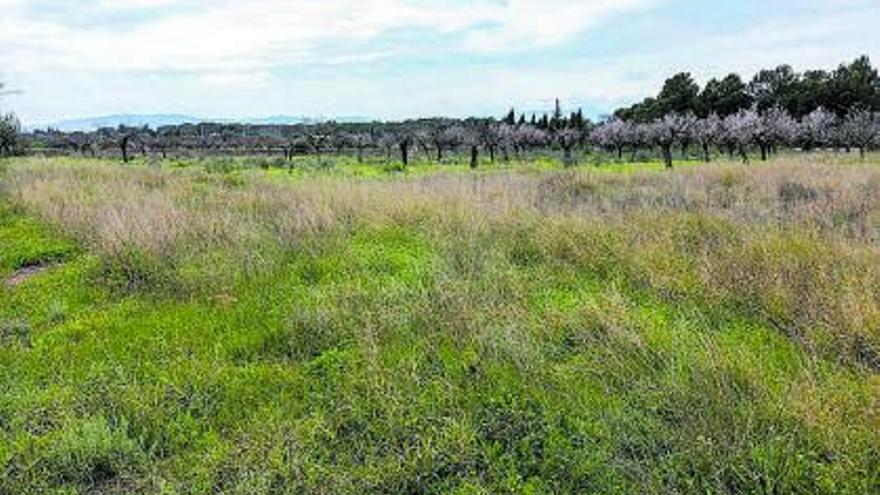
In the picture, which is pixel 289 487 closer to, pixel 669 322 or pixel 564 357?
pixel 564 357

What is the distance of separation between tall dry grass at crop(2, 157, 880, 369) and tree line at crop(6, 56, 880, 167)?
1238 inches

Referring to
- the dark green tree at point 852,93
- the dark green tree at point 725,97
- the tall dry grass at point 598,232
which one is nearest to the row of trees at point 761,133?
the dark green tree at point 852,93

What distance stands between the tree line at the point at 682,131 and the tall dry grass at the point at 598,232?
3146 centimetres

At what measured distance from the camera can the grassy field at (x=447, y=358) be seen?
4957 millimetres

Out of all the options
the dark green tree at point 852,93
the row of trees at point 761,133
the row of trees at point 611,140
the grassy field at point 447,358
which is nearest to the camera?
the grassy field at point 447,358

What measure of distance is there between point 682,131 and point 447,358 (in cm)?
6152

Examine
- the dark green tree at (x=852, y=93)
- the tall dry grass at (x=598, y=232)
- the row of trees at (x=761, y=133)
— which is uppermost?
the dark green tree at (x=852, y=93)

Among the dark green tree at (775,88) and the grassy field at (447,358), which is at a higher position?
the dark green tree at (775,88)

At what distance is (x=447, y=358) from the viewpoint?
6.70 m

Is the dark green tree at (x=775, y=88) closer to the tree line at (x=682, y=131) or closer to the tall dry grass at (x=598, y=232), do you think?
the tree line at (x=682, y=131)

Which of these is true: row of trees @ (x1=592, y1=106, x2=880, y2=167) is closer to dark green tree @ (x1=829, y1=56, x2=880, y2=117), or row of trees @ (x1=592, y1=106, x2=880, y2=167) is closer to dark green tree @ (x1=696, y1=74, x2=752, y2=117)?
dark green tree @ (x1=829, y1=56, x2=880, y2=117)

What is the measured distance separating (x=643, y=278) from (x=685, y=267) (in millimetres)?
508

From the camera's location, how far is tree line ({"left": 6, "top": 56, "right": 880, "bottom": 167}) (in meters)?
59.4

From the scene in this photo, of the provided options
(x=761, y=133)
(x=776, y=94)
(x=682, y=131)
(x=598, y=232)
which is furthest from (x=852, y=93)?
(x=598, y=232)
